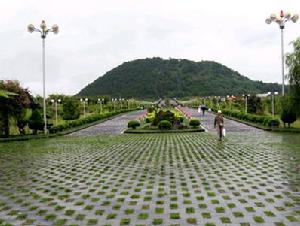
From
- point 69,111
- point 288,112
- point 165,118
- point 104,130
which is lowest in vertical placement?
point 104,130

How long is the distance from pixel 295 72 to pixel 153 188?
20.4m

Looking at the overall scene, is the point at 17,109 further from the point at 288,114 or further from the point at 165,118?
the point at 288,114

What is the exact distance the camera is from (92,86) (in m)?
137

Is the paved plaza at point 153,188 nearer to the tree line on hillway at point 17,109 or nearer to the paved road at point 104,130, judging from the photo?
the tree line on hillway at point 17,109

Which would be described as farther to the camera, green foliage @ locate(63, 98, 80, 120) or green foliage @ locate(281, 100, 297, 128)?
green foliage @ locate(63, 98, 80, 120)

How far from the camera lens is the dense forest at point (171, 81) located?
13012cm

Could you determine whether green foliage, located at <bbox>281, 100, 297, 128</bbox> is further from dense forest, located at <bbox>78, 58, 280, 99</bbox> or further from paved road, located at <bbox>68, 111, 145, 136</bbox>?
dense forest, located at <bbox>78, 58, 280, 99</bbox>

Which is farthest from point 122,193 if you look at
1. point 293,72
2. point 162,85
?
point 162,85

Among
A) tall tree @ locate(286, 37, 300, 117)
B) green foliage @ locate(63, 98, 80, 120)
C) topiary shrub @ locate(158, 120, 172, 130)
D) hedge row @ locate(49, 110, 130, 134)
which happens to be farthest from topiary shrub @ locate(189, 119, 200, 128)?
green foliage @ locate(63, 98, 80, 120)

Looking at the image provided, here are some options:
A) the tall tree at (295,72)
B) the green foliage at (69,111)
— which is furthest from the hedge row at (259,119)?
the green foliage at (69,111)

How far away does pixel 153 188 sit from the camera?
10.0 meters

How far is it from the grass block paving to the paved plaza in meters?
0.02

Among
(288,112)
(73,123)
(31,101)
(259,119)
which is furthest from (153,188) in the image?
(73,123)

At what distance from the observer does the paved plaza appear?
7555 mm
